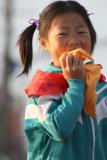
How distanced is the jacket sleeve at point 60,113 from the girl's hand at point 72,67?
32 millimetres

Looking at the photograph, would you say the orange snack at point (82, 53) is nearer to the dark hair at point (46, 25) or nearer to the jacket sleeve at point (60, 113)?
the jacket sleeve at point (60, 113)

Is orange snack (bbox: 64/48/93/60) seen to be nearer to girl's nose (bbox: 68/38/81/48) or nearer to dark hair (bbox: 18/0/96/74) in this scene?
girl's nose (bbox: 68/38/81/48)

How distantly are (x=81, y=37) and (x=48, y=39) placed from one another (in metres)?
0.21

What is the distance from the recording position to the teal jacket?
3.67 m

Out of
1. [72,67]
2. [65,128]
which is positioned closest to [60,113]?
[65,128]

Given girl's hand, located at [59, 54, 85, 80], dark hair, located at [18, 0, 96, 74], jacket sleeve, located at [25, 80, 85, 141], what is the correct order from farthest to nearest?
dark hair, located at [18, 0, 96, 74] < girl's hand, located at [59, 54, 85, 80] < jacket sleeve, located at [25, 80, 85, 141]

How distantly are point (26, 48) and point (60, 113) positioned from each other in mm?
719

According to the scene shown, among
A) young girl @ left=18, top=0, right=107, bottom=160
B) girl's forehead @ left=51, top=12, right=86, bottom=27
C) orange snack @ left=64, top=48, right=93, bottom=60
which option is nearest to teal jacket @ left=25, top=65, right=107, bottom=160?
young girl @ left=18, top=0, right=107, bottom=160

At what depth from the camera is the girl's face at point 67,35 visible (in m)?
3.88

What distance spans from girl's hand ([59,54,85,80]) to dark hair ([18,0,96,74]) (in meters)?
0.31

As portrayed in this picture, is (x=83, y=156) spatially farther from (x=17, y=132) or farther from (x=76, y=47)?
(x=17, y=132)

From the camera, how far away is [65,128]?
366 cm

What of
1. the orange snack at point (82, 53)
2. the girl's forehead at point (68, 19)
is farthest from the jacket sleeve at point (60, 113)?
the girl's forehead at point (68, 19)

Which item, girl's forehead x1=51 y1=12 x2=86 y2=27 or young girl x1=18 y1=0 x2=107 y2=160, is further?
girl's forehead x1=51 y1=12 x2=86 y2=27
